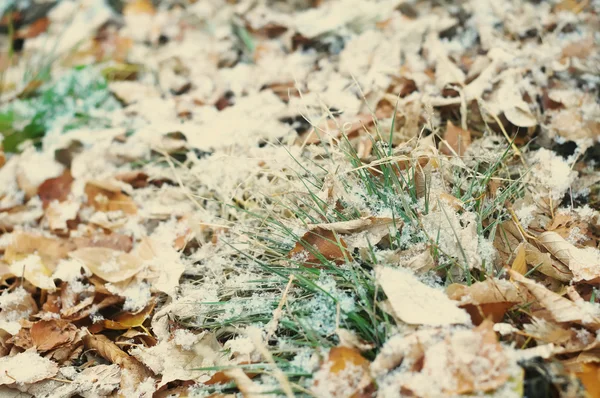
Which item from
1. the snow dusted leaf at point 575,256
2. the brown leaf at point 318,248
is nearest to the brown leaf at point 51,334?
the brown leaf at point 318,248

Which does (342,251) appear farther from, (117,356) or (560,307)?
(117,356)

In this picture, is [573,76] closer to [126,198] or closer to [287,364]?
A: [287,364]

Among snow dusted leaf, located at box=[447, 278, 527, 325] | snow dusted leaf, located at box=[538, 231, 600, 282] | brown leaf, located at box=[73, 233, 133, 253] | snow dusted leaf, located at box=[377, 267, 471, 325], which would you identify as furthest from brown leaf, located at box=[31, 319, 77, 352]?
snow dusted leaf, located at box=[538, 231, 600, 282]

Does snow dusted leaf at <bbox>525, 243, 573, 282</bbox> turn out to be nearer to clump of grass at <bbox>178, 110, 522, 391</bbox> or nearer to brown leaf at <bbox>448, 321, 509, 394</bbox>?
clump of grass at <bbox>178, 110, 522, 391</bbox>

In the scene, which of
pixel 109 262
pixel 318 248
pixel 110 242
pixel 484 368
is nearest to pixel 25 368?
pixel 109 262

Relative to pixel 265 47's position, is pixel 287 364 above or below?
below

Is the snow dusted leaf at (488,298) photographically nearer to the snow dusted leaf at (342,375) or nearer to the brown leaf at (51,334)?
the snow dusted leaf at (342,375)

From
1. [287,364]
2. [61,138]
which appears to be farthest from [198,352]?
[61,138]

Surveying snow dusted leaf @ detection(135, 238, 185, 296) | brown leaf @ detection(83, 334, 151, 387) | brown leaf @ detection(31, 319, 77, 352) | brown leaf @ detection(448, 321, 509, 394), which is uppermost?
brown leaf @ detection(448, 321, 509, 394)
